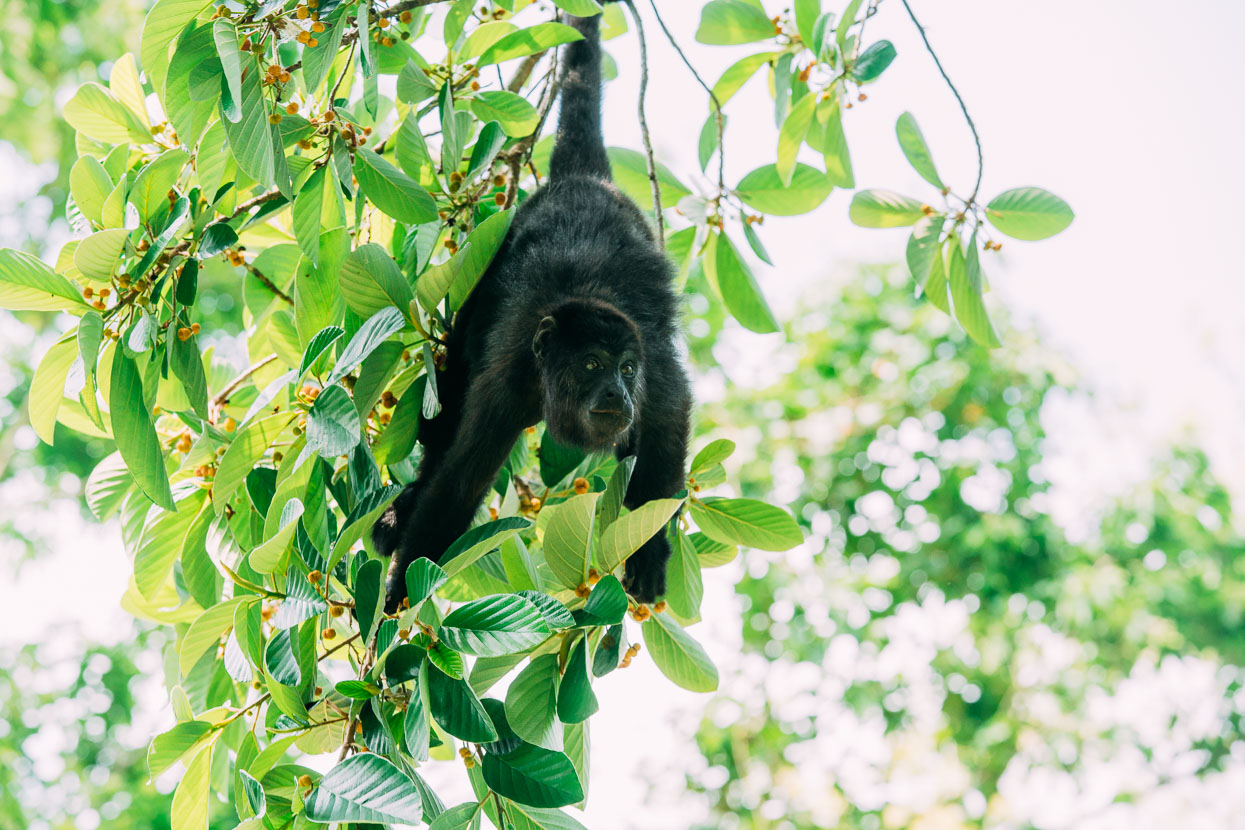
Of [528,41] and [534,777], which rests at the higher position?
[528,41]

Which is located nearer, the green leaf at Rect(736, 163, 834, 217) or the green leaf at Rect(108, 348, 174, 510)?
the green leaf at Rect(108, 348, 174, 510)

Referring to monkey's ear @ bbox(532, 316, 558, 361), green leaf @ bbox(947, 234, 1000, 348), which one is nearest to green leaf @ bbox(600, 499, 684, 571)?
monkey's ear @ bbox(532, 316, 558, 361)

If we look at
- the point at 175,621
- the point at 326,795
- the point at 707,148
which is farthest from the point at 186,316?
the point at 707,148

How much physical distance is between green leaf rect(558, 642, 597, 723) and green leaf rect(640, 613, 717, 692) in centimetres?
41

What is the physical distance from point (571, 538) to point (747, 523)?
25.4 inches

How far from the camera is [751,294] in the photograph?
10.00 ft

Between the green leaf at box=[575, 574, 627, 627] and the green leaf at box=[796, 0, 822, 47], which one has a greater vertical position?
the green leaf at box=[796, 0, 822, 47]

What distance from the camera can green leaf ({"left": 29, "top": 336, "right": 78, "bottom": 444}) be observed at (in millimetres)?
2129

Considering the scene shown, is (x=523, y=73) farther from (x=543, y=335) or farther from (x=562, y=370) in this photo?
(x=562, y=370)

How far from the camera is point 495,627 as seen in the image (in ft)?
5.23

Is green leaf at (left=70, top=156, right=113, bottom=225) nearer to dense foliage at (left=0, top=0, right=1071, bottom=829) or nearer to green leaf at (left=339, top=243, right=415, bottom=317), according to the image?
dense foliage at (left=0, top=0, right=1071, bottom=829)

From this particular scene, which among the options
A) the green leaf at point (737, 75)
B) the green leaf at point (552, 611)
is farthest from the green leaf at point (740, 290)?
the green leaf at point (552, 611)

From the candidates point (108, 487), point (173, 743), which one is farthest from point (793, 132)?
point (173, 743)

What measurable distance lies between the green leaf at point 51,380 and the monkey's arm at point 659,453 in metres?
1.65
